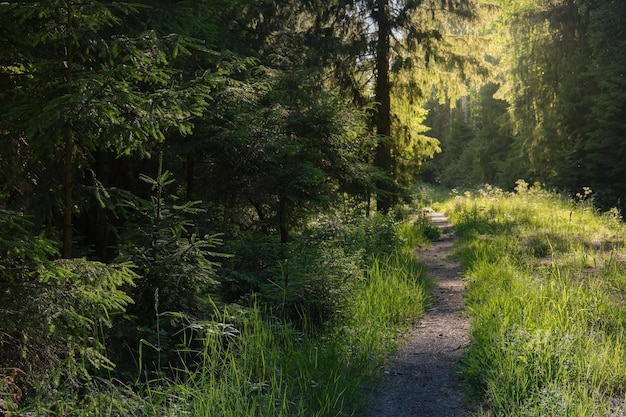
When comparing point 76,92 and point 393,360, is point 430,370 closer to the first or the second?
point 393,360

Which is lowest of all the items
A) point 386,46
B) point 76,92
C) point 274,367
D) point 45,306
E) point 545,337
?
point 274,367

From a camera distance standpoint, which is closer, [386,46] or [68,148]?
[68,148]

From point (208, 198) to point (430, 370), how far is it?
4.02 meters

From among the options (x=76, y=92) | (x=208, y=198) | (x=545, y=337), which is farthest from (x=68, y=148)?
(x=208, y=198)

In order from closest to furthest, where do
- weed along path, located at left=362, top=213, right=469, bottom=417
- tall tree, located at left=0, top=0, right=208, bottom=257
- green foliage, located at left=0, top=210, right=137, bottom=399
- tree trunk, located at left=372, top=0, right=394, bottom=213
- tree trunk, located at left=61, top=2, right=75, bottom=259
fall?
green foliage, located at left=0, top=210, right=137, bottom=399
tall tree, located at left=0, top=0, right=208, bottom=257
tree trunk, located at left=61, top=2, right=75, bottom=259
weed along path, located at left=362, top=213, right=469, bottom=417
tree trunk, located at left=372, top=0, right=394, bottom=213

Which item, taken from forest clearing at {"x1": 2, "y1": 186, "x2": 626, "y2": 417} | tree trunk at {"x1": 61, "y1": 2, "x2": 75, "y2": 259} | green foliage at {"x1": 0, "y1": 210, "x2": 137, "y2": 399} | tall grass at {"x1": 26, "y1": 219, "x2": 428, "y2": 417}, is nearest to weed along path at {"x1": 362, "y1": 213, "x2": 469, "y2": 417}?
forest clearing at {"x1": 2, "y1": 186, "x2": 626, "y2": 417}

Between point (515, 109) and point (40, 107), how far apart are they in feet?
78.4

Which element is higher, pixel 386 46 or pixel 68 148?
pixel 386 46

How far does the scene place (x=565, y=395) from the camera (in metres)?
3.35

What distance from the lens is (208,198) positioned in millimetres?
7418

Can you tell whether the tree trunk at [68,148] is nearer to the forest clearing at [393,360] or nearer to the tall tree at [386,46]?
the forest clearing at [393,360]

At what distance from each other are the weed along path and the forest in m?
0.22

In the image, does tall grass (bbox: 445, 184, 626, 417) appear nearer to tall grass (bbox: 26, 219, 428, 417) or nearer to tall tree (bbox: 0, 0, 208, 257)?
tall grass (bbox: 26, 219, 428, 417)

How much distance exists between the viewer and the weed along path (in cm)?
400
